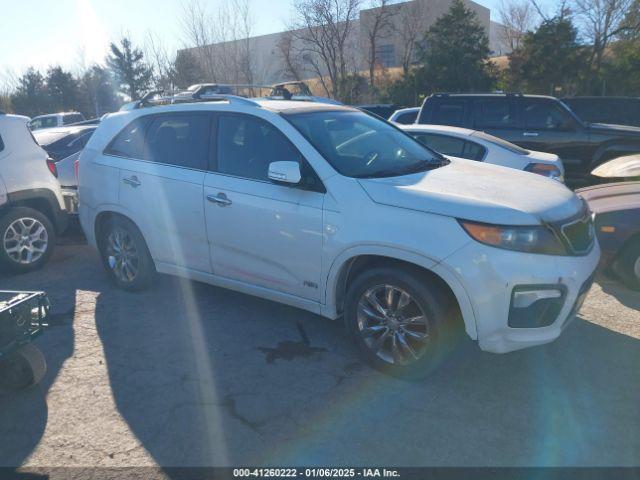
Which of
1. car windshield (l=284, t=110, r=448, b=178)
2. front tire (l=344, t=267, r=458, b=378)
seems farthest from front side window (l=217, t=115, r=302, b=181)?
front tire (l=344, t=267, r=458, b=378)

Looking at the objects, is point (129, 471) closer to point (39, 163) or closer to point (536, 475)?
point (536, 475)

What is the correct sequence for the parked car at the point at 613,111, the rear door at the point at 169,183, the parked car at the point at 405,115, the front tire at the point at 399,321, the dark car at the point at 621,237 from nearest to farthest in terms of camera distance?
1. the front tire at the point at 399,321
2. the rear door at the point at 169,183
3. the dark car at the point at 621,237
4. the parked car at the point at 405,115
5. the parked car at the point at 613,111

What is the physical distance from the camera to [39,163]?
619cm

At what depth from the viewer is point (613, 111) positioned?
41.6ft

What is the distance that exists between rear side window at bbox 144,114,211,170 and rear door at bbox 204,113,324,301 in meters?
0.17

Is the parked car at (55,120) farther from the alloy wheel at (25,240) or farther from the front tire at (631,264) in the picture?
the front tire at (631,264)

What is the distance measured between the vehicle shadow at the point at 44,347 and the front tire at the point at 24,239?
136 mm

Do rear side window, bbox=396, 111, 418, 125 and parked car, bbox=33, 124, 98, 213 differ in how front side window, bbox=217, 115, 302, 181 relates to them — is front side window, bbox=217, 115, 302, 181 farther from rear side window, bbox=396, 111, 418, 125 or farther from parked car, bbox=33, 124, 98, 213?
rear side window, bbox=396, 111, 418, 125

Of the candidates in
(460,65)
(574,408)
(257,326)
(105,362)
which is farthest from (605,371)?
(460,65)

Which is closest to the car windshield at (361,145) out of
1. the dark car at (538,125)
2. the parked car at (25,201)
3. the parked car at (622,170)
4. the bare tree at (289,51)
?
the parked car at (622,170)

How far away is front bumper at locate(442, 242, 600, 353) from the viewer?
314 centimetres

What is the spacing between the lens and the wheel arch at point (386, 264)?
10.6 feet

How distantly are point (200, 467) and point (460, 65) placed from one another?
21.7 m

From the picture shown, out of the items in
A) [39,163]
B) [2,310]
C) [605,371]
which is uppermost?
[39,163]
